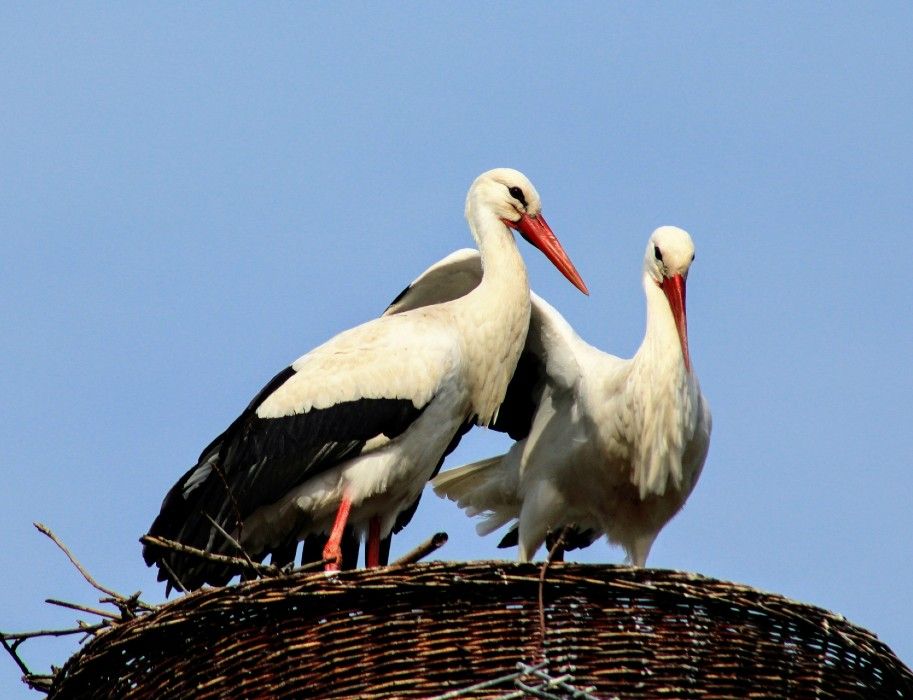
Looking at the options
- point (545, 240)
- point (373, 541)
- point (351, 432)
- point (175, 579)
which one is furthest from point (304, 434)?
point (545, 240)

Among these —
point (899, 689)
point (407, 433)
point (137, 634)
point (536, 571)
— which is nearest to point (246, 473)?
point (407, 433)

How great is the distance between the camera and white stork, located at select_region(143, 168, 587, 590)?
6.52m

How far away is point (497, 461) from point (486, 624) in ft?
8.66

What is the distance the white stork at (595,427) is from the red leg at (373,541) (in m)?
0.66

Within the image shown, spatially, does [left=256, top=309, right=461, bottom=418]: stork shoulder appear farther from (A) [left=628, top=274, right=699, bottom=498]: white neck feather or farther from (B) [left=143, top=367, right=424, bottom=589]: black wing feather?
(A) [left=628, top=274, right=699, bottom=498]: white neck feather

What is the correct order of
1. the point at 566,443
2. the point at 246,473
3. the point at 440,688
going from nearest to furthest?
the point at 440,688 < the point at 246,473 < the point at 566,443

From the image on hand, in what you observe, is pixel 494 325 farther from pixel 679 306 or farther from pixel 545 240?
pixel 679 306

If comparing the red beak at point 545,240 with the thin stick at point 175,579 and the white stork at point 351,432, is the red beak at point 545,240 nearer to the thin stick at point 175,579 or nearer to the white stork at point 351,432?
the white stork at point 351,432

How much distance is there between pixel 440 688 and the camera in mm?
5090

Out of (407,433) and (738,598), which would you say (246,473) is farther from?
(738,598)

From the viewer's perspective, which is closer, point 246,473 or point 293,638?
point 293,638

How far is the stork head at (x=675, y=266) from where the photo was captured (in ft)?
23.1

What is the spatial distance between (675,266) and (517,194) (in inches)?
25.8

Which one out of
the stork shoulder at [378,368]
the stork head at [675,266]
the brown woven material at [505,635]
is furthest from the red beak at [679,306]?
the brown woven material at [505,635]
